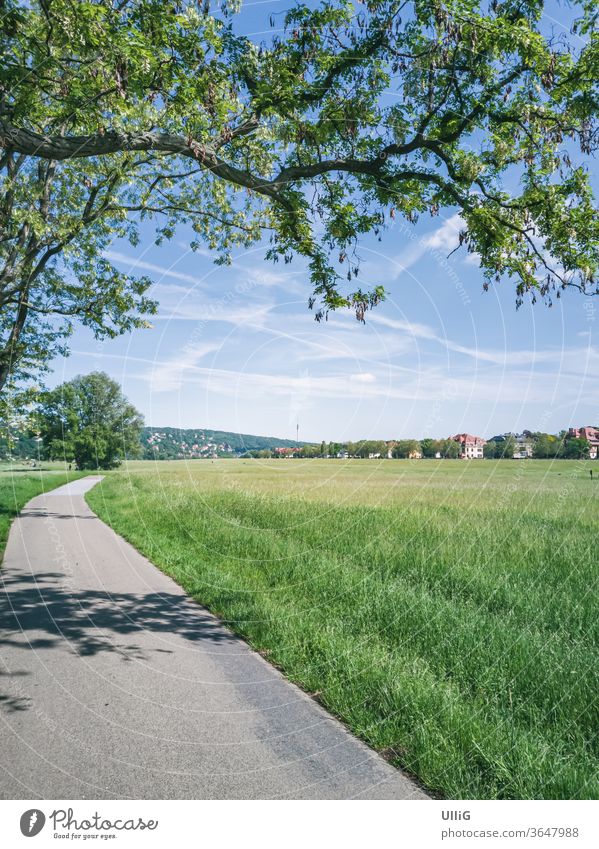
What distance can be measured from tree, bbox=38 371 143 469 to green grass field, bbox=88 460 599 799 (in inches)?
344

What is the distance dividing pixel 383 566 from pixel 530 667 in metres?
4.19

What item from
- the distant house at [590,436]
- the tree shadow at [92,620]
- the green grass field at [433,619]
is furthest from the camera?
the distant house at [590,436]

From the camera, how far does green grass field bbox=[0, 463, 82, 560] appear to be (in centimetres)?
1680

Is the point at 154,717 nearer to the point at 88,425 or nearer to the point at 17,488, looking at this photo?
the point at 88,425

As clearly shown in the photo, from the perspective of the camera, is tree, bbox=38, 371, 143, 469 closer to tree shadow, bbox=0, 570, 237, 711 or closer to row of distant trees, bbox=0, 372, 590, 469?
row of distant trees, bbox=0, 372, 590, 469

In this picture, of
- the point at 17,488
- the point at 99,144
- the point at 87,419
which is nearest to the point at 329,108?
the point at 99,144

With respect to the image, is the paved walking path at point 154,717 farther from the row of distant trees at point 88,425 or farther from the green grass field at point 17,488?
the row of distant trees at point 88,425

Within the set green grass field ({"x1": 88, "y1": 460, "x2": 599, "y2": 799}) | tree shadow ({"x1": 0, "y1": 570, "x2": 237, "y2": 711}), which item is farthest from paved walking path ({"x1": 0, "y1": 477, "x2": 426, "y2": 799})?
green grass field ({"x1": 88, "y1": 460, "x2": 599, "y2": 799})

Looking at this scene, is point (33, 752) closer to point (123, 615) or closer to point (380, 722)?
A: point (380, 722)

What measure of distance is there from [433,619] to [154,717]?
3.43 meters

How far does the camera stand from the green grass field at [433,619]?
366 cm

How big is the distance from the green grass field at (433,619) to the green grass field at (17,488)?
15.6 ft

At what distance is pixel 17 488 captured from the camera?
1120 inches

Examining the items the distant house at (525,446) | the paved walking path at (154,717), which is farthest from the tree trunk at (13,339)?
the distant house at (525,446)
